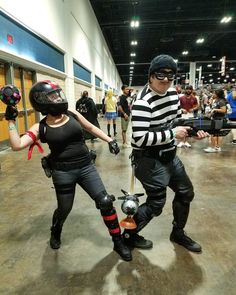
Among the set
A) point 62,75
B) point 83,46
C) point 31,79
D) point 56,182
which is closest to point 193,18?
point 83,46

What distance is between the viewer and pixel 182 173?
2.03m

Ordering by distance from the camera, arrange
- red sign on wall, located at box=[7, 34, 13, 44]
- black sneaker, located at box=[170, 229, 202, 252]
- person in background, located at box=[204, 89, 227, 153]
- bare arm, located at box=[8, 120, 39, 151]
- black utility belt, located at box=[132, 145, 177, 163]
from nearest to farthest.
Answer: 1. bare arm, located at box=[8, 120, 39, 151]
2. black utility belt, located at box=[132, 145, 177, 163]
3. black sneaker, located at box=[170, 229, 202, 252]
4. person in background, located at box=[204, 89, 227, 153]
5. red sign on wall, located at box=[7, 34, 13, 44]

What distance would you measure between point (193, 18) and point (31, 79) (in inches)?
389

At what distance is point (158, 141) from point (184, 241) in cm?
98

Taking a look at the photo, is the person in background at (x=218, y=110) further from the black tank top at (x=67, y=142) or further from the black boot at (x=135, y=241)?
the black tank top at (x=67, y=142)

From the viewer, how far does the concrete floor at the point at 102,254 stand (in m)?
1.78

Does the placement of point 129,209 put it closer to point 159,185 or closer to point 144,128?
point 159,185

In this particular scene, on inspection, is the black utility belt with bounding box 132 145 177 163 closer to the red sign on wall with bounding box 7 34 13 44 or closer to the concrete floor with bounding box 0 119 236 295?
the concrete floor with bounding box 0 119 236 295

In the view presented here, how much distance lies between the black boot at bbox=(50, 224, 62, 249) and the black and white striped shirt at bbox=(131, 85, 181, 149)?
1.01 metres

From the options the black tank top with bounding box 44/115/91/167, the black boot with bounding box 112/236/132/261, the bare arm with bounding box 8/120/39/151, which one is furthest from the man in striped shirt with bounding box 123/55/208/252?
the bare arm with bounding box 8/120/39/151

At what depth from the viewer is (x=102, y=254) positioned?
215 cm

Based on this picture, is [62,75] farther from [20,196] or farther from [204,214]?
[204,214]

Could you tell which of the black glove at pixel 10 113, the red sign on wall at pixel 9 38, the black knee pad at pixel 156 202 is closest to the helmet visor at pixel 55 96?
the black glove at pixel 10 113

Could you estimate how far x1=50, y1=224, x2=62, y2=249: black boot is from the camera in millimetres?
2222
